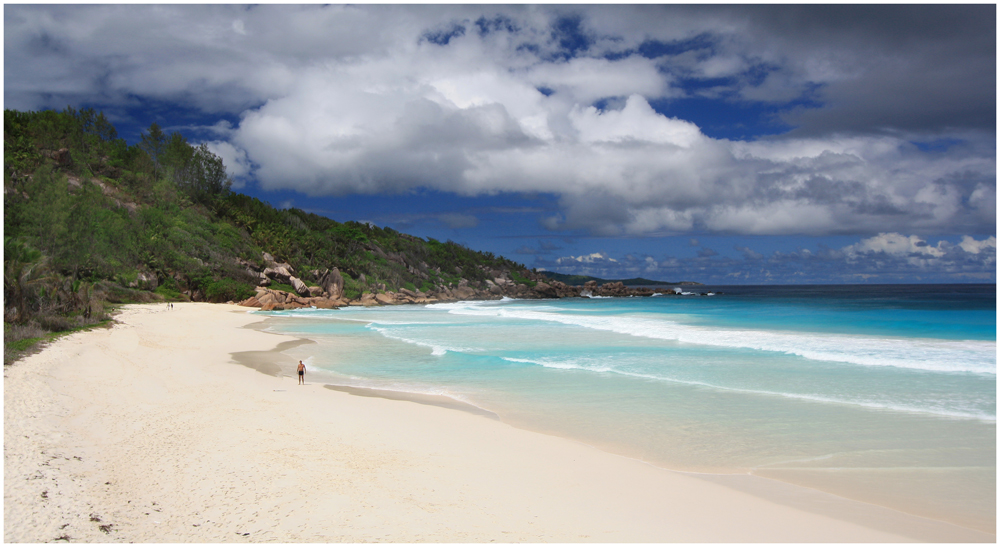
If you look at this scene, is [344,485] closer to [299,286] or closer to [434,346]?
[434,346]

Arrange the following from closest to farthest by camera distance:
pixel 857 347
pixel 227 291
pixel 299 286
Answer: pixel 857 347, pixel 227 291, pixel 299 286

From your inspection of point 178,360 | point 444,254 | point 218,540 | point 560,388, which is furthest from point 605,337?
point 444,254

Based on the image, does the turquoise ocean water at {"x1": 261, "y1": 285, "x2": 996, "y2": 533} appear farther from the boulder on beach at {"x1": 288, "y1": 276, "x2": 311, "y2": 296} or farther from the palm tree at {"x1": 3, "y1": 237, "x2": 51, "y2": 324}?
the boulder on beach at {"x1": 288, "y1": 276, "x2": 311, "y2": 296}

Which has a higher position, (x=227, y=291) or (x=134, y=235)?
(x=134, y=235)

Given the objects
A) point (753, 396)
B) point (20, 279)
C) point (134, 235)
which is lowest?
point (753, 396)

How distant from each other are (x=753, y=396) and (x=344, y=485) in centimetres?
1039

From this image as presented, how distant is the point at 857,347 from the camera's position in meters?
20.8

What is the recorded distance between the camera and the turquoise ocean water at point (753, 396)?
748 centimetres

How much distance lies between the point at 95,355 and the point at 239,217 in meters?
61.8

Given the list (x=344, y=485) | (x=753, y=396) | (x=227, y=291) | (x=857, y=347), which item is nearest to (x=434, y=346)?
(x=753, y=396)

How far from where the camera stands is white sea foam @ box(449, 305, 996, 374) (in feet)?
55.0

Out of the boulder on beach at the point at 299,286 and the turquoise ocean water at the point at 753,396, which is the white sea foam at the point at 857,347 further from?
the boulder on beach at the point at 299,286

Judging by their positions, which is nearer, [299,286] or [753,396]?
[753,396]

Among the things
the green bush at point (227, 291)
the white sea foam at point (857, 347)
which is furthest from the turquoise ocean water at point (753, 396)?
the green bush at point (227, 291)
